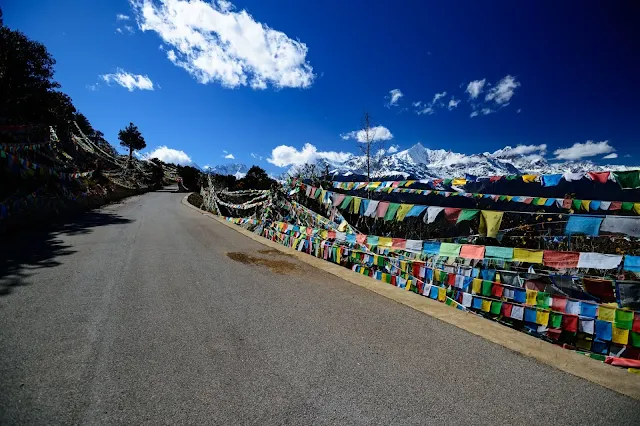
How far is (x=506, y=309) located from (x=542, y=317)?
1.54ft

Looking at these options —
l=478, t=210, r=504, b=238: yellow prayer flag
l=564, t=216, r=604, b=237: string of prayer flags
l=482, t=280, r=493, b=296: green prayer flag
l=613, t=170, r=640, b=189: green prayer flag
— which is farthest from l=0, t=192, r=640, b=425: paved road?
l=613, t=170, r=640, b=189: green prayer flag

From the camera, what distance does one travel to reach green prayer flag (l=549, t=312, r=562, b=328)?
4090 mm

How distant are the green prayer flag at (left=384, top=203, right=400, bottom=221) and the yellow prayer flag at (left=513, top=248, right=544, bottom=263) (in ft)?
9.45

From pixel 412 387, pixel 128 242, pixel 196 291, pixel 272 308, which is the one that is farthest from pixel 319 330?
pixel 128 242

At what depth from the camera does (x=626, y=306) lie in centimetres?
379

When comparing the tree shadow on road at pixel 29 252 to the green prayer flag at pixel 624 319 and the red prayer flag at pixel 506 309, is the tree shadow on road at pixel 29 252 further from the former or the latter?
the green prayer flag at pixel 624 319

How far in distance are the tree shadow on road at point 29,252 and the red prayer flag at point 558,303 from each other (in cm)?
828

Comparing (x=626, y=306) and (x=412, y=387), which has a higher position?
(x=626, y=306)

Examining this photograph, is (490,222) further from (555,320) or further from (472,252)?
(555,320)

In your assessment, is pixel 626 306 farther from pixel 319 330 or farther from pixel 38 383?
pixel 38 383

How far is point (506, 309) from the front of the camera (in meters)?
4.62

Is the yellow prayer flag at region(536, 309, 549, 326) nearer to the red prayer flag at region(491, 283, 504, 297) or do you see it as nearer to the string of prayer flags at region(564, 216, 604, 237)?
the red prayer flag at region(491, 283, 504, 297)

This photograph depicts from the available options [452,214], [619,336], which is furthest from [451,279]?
[619,336]

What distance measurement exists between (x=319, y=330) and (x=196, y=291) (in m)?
2.47
